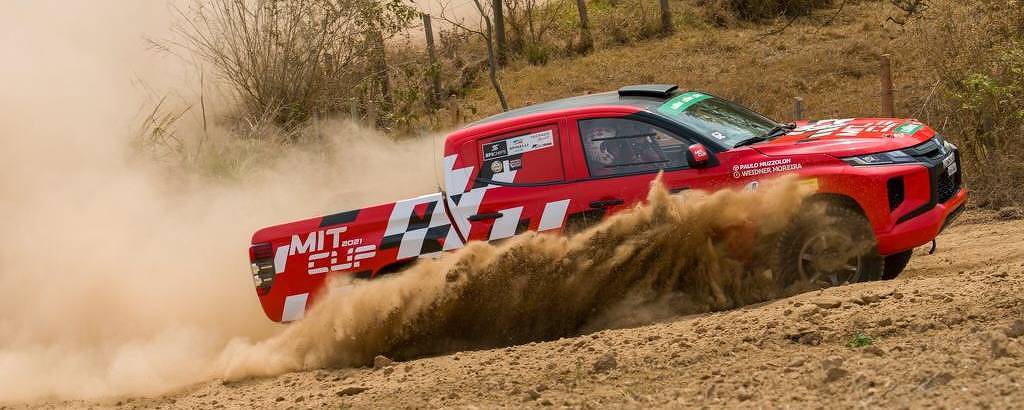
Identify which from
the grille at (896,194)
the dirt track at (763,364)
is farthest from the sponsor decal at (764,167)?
the dirt track at (763,364)

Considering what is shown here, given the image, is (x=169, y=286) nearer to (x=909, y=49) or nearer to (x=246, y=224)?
(x=246, y=224)

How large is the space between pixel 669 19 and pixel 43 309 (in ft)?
40.4

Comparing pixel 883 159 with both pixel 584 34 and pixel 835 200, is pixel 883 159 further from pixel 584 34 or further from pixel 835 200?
pixel 584 34

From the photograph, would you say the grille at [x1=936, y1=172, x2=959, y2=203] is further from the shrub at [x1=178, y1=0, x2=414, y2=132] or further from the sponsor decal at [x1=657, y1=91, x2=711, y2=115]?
A: the shrub at [x1=178, y1=0, x2=414, y2=132]

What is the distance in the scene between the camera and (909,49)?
54.0ft

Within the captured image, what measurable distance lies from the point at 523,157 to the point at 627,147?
2.41ft

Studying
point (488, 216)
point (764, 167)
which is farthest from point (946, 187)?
point (488, 216)

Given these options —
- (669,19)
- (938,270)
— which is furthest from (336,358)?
(669,19)

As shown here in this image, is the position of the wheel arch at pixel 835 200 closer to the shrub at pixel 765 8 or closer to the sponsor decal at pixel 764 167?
the sponsor decal at pixel 764 167

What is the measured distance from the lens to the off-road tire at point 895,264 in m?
7.99

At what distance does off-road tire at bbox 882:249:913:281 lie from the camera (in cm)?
799

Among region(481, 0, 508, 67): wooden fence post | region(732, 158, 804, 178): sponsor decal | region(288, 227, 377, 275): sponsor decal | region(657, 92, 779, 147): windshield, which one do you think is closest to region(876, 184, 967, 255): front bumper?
region(732, 158, 804, 178): sponsor decal

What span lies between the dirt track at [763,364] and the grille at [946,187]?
0.52m

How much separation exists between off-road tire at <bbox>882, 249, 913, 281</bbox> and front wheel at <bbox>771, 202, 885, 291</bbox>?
547 millimetres
